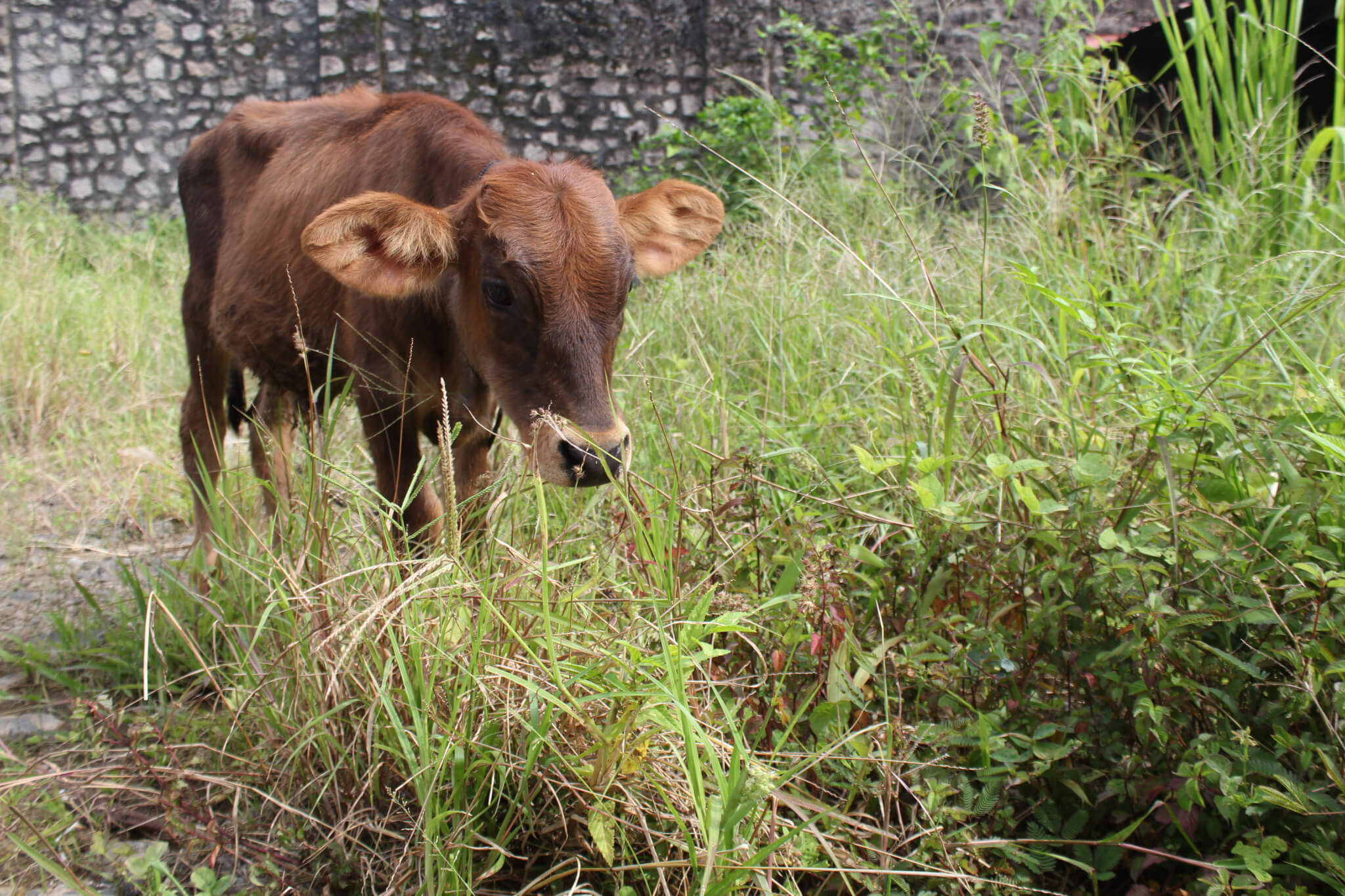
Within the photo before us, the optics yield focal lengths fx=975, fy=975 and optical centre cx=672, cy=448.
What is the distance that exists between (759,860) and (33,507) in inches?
140

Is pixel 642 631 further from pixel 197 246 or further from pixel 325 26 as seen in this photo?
pixel 325 26

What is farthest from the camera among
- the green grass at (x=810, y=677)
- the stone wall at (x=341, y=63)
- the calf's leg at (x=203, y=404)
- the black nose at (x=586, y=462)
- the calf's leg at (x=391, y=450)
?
the stone wall at (x=341, y=63)

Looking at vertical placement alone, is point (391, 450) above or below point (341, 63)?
above

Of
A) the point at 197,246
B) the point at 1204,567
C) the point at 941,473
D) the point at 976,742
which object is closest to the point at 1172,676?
the point at 1204,567

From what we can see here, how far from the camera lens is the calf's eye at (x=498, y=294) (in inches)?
94.5

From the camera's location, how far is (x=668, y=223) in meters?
2.88

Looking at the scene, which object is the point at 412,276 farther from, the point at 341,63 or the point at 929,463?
the point at 341,63

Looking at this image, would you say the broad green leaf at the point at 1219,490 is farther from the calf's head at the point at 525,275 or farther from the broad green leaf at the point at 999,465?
the calf's head at the point at 525,275

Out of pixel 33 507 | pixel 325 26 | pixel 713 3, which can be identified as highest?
pixel 713 3

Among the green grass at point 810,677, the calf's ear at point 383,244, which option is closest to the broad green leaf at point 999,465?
the green grass at point 810,677

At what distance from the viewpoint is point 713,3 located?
30.0 ft

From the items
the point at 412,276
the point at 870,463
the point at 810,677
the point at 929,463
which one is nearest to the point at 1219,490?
→ the point at 929,463

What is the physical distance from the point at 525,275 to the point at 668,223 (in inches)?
26.8

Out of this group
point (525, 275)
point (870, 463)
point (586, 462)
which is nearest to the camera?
point (870, 463)
